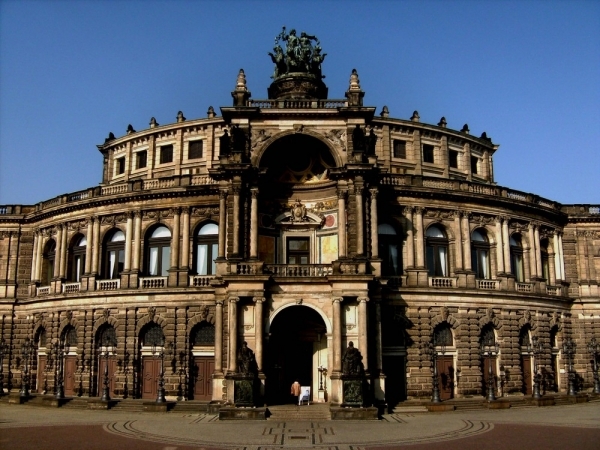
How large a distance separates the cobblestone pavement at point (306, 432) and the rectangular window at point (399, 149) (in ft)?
78.1

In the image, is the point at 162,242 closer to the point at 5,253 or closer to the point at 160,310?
the point at 160,310

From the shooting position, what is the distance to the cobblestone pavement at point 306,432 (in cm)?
2530

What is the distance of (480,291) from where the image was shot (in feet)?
153

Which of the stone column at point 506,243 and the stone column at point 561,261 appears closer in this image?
the stone column at point 506,243

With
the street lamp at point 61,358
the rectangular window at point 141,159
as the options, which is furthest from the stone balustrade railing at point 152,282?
the rectangular window at point 141,159

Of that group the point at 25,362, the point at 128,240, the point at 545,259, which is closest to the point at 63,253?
the point at 128,240

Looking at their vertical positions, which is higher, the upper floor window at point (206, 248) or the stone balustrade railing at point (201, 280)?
the upper floor window at point (206, 248)

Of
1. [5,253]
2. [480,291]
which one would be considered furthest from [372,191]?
[5,253]

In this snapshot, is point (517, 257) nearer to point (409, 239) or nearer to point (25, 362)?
point (409, 239)

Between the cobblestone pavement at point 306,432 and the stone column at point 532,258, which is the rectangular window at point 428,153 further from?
the cobblestone pavement at point 306,432

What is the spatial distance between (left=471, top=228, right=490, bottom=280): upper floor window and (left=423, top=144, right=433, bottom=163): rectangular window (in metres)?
9.75

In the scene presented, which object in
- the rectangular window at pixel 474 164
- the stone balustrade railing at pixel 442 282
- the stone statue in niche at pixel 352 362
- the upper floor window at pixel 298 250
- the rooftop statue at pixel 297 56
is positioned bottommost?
the stone statue in niche at pixel 352 362

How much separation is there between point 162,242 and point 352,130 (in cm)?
1670

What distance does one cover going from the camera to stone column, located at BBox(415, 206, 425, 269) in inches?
1815
